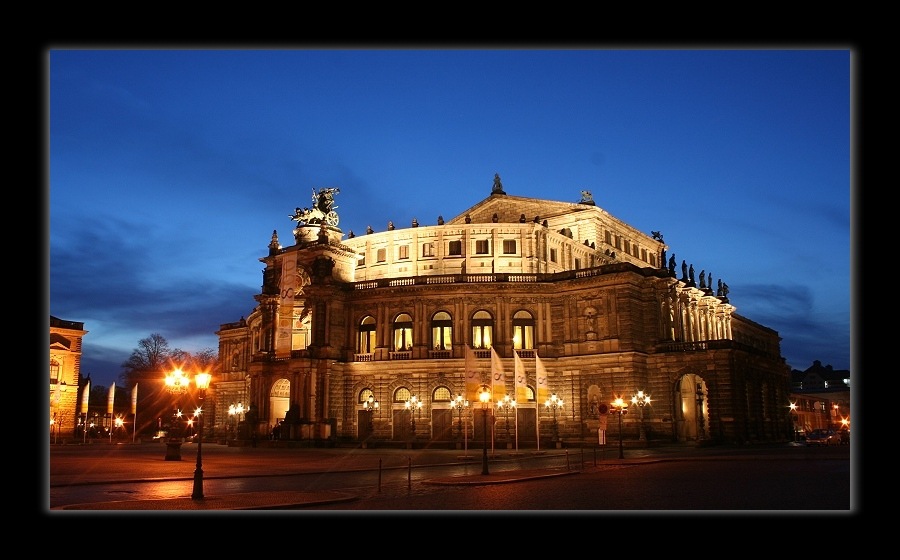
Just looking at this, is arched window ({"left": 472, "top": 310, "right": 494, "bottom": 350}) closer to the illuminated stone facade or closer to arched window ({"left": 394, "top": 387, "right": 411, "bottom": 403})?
the illuminated stone facade

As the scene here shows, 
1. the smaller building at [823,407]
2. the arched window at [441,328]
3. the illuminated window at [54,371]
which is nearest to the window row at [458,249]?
the arched window at [441,328]

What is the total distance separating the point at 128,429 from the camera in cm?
11519

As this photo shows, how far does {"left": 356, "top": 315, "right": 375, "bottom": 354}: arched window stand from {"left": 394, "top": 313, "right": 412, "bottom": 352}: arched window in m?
2.37

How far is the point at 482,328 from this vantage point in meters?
68.8

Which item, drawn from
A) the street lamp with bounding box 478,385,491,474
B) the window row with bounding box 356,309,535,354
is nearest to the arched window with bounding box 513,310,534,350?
the window row with bounding box 356,309,535,354

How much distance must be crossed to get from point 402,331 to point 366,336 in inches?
144

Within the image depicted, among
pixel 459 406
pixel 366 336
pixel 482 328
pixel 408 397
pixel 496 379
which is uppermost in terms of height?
pixel 482 328

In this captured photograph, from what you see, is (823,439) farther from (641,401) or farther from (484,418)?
(484,418)

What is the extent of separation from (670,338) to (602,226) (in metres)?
19.4

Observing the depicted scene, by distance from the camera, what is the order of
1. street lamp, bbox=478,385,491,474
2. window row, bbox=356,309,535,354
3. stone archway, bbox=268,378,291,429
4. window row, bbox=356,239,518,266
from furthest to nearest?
window row, bbox=356,239,518,266
stone archway, bbox=268,378,291,429
window row, bbox=356,309,535,354
street lamp, bbox=478,385,491,474

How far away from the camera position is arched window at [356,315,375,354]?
71.4m

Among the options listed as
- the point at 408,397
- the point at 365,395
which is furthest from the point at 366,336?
the point at 408,397
